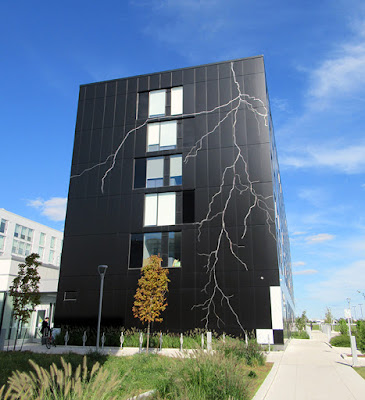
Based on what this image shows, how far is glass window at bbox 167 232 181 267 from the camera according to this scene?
2360 centimetres

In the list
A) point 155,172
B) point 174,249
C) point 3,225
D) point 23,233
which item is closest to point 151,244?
point 174,249

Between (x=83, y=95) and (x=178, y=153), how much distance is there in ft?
33.5

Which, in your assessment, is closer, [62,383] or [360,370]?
[62,383]

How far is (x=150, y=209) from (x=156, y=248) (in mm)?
2823

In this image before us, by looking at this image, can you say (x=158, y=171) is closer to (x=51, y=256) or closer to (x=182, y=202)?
(x=182, y=202)

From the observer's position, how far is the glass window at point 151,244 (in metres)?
24.3

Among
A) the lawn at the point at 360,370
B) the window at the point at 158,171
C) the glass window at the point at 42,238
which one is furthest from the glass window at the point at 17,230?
the lawn at the point at 360,370

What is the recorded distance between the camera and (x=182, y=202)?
24656mm

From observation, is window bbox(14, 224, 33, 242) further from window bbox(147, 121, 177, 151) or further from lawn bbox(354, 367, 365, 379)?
lawn bbox(354, 367, 365, 379)

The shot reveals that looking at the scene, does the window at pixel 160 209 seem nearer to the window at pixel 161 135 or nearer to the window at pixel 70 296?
the window at pixel 161 135

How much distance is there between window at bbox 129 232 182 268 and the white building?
26.2ft

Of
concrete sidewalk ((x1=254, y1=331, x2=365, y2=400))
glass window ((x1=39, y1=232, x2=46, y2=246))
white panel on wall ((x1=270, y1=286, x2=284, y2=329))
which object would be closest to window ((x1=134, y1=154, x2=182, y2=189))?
white panel on wall ((x1=270, y1=286, x2=284, y2=329))

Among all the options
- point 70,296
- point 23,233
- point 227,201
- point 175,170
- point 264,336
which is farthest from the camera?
point 23,233

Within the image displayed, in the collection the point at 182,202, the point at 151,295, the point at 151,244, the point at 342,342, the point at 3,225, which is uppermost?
the point at 3,225
